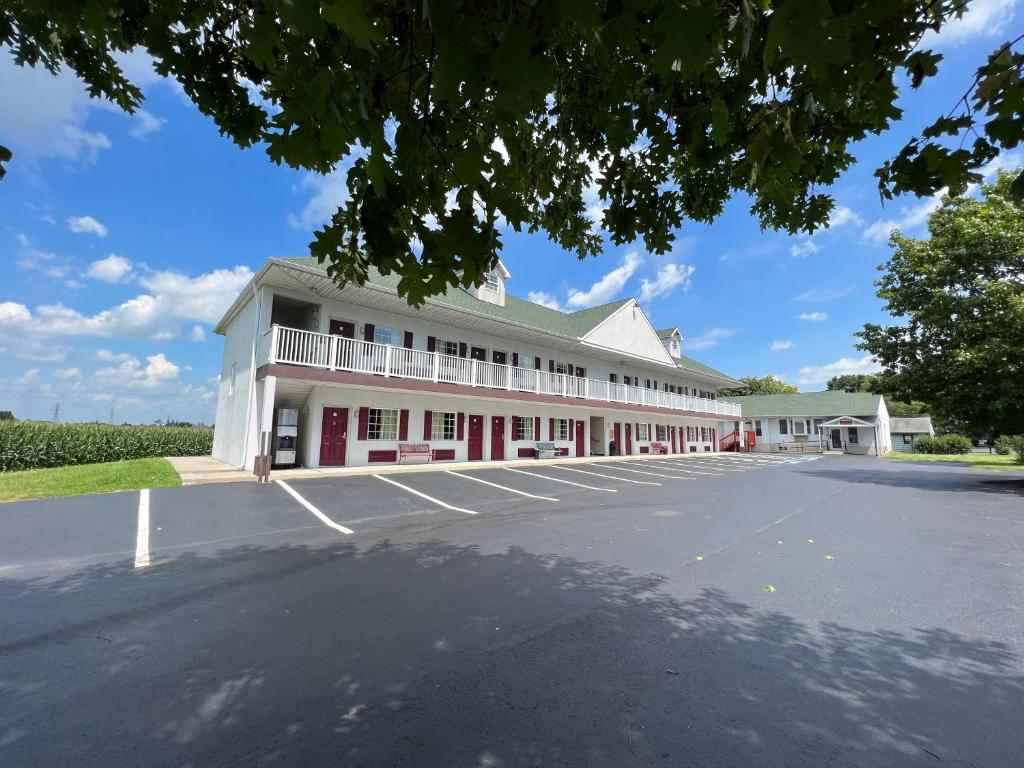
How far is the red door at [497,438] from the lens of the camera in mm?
19500

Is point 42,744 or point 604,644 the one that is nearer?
point 42,744

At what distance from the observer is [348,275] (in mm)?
2537

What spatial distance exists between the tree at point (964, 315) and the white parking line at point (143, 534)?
21000mm

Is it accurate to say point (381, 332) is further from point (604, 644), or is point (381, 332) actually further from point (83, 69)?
point (604, 644)

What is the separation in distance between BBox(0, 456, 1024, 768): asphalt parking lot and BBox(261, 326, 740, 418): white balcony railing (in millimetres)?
6423

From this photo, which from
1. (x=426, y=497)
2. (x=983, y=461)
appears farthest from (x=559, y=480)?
(x=983, y=461)

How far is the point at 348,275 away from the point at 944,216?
22421 millimetres

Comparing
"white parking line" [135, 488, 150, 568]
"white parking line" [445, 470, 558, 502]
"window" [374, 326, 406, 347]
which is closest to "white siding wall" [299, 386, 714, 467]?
"window" [374, 326, 406, 347]

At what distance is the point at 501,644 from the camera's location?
330 centimetres

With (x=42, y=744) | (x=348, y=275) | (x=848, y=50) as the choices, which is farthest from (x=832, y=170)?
(x=42, y=744)

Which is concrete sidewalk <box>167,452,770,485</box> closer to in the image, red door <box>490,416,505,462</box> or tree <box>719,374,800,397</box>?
red door <box>490,416,505,462</box>

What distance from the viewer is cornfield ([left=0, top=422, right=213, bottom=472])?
53.8ft

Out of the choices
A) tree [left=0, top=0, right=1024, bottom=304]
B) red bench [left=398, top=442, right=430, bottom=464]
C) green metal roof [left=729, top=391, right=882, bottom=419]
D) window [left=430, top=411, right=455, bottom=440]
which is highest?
green metal roof [left=729, top=391, right=882, bottom=419]

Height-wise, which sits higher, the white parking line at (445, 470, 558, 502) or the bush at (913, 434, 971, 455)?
the bush at (913, 434, 971, 455)
